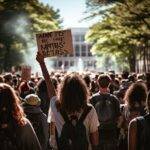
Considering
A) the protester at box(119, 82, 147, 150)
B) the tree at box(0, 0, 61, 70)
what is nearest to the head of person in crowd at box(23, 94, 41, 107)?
the protester at box(119, 82, 147, 150)

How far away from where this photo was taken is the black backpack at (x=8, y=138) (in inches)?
204

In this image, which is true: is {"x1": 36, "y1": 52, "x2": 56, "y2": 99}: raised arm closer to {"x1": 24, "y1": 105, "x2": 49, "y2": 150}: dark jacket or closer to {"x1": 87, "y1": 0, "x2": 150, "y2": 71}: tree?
{"x1": 24, "y1": 105, "x2": 49, "y2": 150}: dark jacket

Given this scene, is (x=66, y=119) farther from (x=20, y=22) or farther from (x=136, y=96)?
(x=20, y=22)

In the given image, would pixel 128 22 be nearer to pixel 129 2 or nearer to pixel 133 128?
pixel 129 2

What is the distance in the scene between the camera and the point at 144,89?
712 centimetres

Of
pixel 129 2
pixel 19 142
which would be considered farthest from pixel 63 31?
pixel 129 2

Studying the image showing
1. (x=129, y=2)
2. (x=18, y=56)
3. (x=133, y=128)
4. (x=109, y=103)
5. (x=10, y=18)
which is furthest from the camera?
(x=18, y=56)

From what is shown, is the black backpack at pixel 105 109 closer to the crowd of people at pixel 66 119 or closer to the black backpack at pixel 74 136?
the crowd of people at pixel 66 119

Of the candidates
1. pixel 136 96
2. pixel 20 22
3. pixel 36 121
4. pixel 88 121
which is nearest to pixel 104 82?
pixel 36 121

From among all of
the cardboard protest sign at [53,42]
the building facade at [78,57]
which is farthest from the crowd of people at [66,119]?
the building facade at [78,57]

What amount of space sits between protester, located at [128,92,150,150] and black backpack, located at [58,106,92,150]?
1.56 feet

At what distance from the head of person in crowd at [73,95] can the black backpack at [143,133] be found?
23.8 inches

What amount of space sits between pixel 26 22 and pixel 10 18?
322cm

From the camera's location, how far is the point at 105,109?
8.58 m
